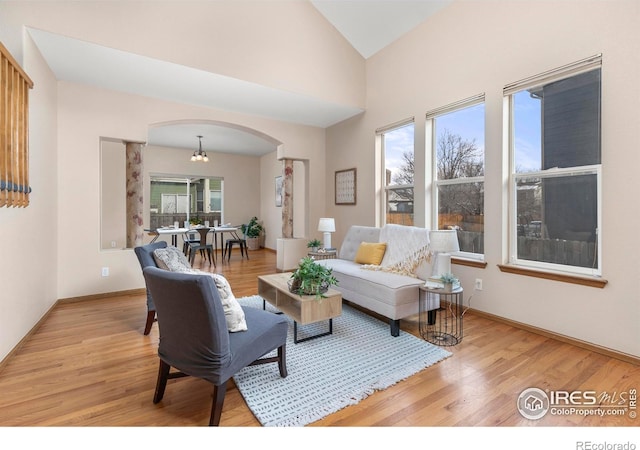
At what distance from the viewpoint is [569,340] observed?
104 inches

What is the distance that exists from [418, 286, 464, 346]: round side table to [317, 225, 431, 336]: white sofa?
0.16 metres

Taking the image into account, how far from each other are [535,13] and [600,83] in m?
0.93

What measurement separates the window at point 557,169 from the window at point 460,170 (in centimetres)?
37

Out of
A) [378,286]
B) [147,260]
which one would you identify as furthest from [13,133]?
[378,286]

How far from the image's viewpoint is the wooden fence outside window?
2148mm

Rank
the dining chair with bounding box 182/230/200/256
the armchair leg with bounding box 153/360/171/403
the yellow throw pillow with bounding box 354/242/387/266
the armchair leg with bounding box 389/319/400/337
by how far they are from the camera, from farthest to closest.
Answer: the dining chair with bounding box 182/230/200/256 < the yellow throw pillow with bounding box 354/242/387/266 < the armchair leg with bounding box 389/319/400/337 < the armchair leg with bounding box 153/360/171/403

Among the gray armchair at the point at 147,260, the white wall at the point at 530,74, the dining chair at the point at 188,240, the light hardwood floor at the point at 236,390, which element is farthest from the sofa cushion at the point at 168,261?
the dining chair at the point at 188,240

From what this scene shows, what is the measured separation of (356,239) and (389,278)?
51.8 inches

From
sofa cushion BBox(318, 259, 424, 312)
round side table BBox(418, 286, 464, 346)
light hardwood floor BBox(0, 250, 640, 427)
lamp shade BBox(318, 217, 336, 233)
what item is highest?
lamp shade BBox(318, 217, 336, 233)

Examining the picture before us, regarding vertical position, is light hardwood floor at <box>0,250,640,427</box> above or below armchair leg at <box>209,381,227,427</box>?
below

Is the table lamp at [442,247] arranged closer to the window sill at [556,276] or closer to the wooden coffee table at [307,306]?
the window sill at [556,276]

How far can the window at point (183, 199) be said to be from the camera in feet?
25.8

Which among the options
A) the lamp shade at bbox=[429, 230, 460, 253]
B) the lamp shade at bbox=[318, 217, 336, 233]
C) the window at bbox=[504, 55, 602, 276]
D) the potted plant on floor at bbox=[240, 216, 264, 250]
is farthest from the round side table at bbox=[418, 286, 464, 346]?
the potted plant on floor at bbox=[240, 216, 264, 250]

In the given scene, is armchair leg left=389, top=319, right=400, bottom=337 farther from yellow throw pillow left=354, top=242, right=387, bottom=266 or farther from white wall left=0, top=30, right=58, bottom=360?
white wall left=0, top=30, right=58, bottom=360
